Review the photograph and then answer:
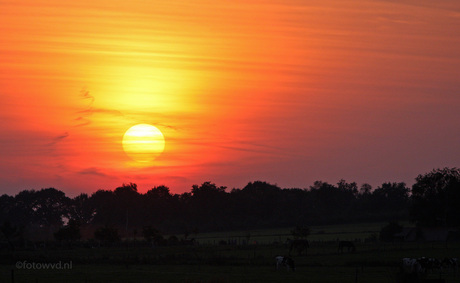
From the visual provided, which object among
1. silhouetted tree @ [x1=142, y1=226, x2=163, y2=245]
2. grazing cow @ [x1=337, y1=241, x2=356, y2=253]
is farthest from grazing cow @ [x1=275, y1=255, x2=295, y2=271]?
silhouetted tree @ [x1=142, y1=226, x2=163, y2=245]

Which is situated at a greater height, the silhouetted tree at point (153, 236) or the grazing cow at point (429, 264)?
the silhouetted tree at point (153, 236)

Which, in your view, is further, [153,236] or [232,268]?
[153,236]

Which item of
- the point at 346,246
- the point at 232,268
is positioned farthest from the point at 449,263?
the point at 346,246

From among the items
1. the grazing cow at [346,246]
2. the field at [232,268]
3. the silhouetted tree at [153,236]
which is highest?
the silhouetted tree at [153,236]

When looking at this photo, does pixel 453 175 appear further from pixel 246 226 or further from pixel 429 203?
pixel 246 226

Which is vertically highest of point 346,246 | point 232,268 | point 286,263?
point 346,246

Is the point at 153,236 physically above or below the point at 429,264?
above

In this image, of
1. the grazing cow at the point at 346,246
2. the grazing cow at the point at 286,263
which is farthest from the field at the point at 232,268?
the grazing cow at the point at 346,246

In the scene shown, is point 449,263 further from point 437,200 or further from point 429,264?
point 437,200

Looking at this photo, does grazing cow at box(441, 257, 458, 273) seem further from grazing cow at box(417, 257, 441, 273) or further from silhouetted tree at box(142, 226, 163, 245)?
silhouetted tree at box(142, 226, 163, 245)

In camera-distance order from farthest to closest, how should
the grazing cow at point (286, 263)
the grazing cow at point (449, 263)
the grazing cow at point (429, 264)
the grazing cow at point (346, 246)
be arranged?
the grazing cow at point (346, 246), the grazing cow at point (286, 263), the grazing cow at point (449, 263), the grazing cow at point (429, 264)

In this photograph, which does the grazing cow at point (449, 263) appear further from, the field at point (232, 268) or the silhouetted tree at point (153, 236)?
the silhouetted tree at point (153, 236)

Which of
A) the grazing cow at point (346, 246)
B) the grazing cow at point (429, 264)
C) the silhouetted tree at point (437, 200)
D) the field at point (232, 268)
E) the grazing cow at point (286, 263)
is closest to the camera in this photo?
the field at point (232, 268)

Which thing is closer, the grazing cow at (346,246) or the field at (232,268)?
the field at (232,268)
